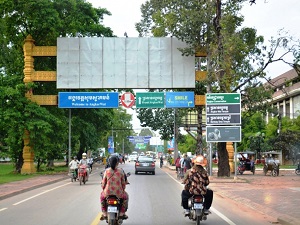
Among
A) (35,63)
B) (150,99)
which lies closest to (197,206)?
(150,99)

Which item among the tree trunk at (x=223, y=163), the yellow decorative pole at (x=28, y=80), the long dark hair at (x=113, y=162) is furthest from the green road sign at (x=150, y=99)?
the long dark hair at (x=113, y=162)

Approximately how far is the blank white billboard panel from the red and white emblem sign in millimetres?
2177

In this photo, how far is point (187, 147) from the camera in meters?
98.4

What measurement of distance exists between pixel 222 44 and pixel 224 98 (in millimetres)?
3867

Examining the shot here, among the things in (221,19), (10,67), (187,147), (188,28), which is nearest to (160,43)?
(188,28)

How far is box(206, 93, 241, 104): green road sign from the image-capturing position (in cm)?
2762

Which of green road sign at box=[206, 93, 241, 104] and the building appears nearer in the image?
green road sign at box=[206, 93, 241, 104]

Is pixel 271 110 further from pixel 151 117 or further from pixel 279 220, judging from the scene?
pixel 151 117

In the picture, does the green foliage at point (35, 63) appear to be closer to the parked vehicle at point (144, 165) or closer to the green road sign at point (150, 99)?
the green road sign at point (150, 99)

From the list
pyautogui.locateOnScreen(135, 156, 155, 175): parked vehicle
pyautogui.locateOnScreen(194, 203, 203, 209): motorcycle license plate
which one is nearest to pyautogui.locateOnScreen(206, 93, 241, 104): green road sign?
pyautogui.locateOnScreen(135, 156, 155, 175): parked vehicle

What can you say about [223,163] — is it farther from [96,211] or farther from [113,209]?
[113,209]

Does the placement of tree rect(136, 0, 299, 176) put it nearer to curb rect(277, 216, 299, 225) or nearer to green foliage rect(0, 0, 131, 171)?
green foliage rect(0, 0, 131, 171)

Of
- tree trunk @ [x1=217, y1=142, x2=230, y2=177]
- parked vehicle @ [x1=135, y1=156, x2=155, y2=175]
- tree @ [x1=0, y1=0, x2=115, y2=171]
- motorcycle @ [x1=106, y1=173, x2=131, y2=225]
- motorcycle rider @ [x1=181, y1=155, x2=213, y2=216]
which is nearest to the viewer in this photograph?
motorcycle @ [x1=106, y1=173, x2=131, y2=225]

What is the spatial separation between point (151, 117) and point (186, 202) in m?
53.4
